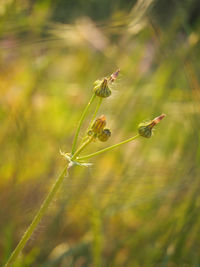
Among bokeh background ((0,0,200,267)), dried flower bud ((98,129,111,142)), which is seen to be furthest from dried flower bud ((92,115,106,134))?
bokeh background ((0,0,200,267))

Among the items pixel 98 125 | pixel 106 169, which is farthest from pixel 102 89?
pixel 106 169

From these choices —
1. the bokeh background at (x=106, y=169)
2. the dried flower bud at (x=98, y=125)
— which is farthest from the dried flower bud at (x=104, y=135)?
the bokeh background at (x=106, y=169)

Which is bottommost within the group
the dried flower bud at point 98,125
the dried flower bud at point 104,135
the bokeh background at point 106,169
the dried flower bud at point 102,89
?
the dried flower bud at point 104,135

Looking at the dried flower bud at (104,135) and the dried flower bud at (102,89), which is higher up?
the dried flower bud at (102,89)

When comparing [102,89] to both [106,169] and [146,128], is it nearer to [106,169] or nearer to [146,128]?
[146,128]

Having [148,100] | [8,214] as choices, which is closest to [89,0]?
[148,100]

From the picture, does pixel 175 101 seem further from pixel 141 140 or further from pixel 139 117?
pixel 139 117

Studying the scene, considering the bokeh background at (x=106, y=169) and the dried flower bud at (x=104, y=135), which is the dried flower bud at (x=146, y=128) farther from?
the bokeh background at (x=106, y=169)
